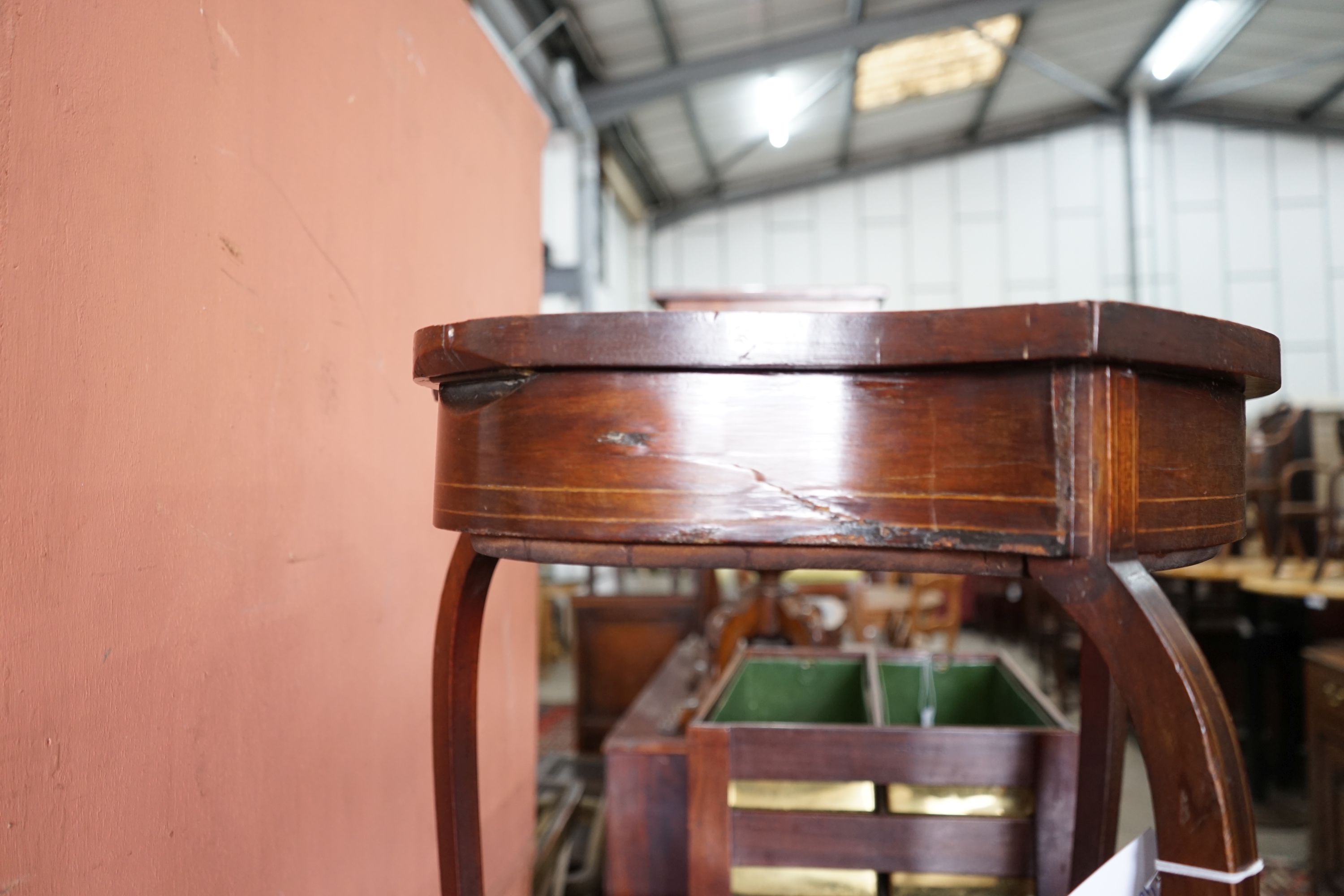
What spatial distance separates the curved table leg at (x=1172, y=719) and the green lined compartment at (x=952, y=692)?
118 cm

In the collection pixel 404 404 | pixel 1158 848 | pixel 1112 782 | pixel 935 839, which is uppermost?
pixel 404 404

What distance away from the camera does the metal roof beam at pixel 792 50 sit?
573 cm

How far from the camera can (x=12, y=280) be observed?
658 mm

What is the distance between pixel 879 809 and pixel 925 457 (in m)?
0.87

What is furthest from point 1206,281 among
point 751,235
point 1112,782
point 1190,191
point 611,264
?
point 1112,782

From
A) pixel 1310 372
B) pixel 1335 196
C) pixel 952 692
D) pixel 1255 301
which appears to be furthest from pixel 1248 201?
pixel 952 692

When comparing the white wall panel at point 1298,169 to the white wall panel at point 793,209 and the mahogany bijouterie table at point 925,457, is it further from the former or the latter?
the mahogany bijouterie table at point 925,457

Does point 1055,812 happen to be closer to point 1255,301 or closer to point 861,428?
point 861,428

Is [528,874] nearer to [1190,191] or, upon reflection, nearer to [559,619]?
[559,619]

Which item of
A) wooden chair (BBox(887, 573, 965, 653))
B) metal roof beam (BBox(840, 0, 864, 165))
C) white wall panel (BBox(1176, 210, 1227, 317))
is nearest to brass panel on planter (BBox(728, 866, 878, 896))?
wooden chair (BBox(887, 573, 965, 653))

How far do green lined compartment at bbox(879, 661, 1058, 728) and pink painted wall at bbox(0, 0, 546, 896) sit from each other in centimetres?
94

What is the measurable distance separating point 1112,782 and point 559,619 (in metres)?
5.65

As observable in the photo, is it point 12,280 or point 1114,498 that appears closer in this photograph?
point 1114,498

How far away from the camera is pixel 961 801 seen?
3.95ft
